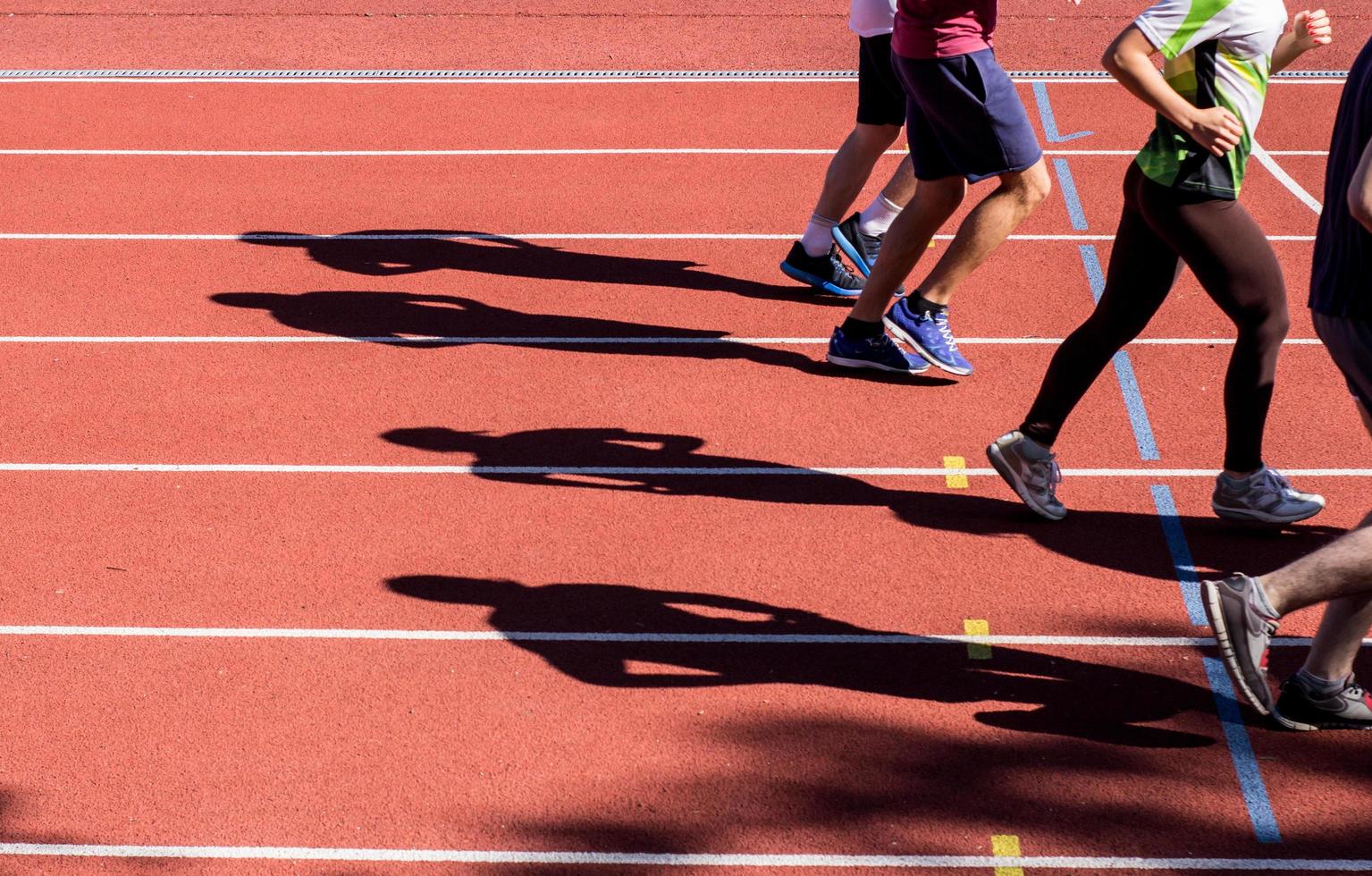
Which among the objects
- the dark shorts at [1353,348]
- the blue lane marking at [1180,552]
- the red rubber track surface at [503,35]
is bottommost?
the blue lane marking at [1180,552]

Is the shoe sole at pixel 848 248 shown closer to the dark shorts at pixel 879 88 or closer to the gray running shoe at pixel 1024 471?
the dark shorts at pixel 879 88

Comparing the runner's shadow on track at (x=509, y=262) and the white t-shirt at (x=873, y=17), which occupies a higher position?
the white t-shirt at (x=873, y=17)

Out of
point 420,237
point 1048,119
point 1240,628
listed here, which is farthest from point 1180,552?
point 1048,119

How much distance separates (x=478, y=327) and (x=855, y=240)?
1.72 metres

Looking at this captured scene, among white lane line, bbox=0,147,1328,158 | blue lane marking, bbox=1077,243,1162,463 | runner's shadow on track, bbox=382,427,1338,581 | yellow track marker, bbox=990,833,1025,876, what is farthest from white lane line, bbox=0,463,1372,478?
white lane line, bbox=0,147,1328,158

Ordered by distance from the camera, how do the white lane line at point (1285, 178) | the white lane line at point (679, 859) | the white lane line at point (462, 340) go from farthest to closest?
the white lane line at point (1285, 178), the white lane line at point (462, 340), the white lane line at point (679, 859)

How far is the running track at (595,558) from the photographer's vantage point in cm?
353

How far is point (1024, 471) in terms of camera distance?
4.62m

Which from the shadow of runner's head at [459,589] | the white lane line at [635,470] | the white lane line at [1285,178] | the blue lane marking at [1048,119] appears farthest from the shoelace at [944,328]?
the blue lane marking at [1048,119]

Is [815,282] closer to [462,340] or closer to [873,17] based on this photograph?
[873,17]

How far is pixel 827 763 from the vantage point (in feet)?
12.0

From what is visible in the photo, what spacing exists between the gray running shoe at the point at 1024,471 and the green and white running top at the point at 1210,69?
37.4 inches

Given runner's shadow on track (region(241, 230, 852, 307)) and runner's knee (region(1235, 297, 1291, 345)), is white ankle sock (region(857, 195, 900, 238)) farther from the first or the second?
runner's knee (region(1235, 297, 1291, 345))

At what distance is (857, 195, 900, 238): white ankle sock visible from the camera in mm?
6445
